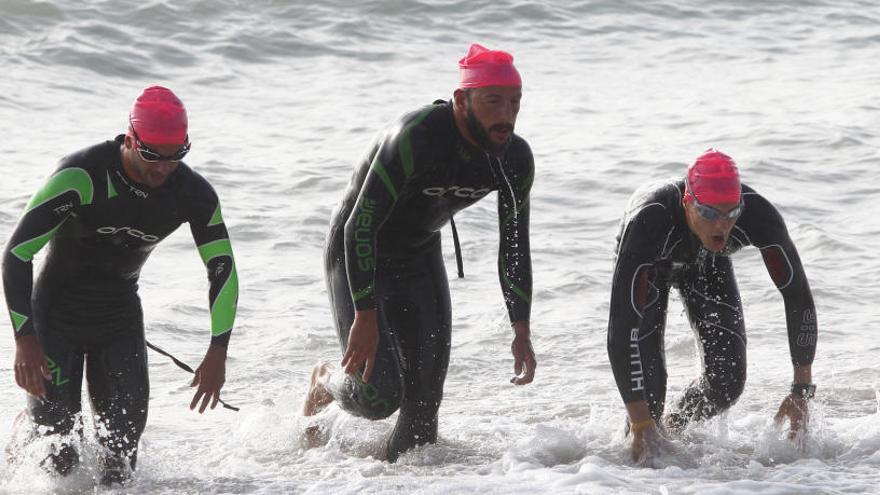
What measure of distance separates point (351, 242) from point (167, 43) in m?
12.0

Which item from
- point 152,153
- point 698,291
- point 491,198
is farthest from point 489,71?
point 491,198

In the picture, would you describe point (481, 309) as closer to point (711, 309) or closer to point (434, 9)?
point (711, 309)

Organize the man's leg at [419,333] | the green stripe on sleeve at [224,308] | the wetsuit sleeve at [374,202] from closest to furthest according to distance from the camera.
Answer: the wetsuit sleeve at [374,202]
the green stripe on sleeve at [224,308]
the man's leg at [419,333]

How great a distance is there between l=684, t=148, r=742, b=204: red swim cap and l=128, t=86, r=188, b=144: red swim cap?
2078mm

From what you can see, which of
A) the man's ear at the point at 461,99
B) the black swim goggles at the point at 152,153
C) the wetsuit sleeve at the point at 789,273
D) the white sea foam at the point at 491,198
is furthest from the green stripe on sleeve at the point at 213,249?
the wetsuit sleeve at the point at 789,273

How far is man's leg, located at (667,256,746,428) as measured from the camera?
6070 mm

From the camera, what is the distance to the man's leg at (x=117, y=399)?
5.60m

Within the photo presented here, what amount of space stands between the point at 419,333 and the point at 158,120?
152cm

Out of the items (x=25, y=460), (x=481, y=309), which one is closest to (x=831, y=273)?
(x=481, y=309)

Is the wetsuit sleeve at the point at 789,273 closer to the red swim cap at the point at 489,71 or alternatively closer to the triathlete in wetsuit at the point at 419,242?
the triathlete in wetsuit at the point at 419,242

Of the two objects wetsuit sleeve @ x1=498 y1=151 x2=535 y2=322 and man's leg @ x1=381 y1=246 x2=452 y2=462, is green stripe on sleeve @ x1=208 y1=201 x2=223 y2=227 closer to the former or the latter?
man's leg @ x1=381 y1=246 x2=452 y2=462

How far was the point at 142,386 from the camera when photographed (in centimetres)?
566

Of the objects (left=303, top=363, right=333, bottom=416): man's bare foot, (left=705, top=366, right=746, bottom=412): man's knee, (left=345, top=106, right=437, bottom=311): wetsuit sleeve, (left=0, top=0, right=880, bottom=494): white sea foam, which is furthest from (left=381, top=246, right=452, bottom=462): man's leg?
(left=705, top=366, right=746, bottom=412): man's knee

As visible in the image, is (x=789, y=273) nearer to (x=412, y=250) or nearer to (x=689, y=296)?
(x=689, y=296)
